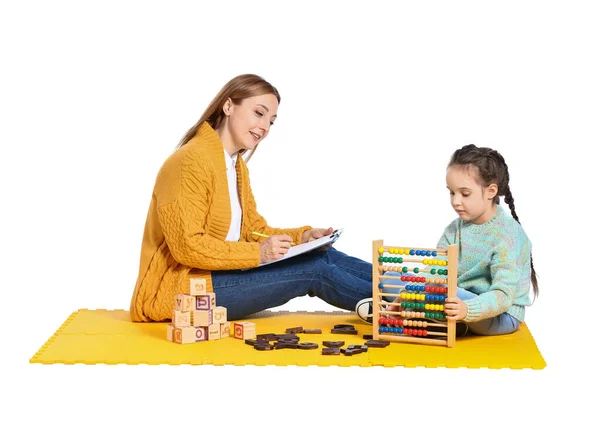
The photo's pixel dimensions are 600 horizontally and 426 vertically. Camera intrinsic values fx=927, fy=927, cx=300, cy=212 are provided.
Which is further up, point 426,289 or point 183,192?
point 183,192

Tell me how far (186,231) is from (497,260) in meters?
1.86

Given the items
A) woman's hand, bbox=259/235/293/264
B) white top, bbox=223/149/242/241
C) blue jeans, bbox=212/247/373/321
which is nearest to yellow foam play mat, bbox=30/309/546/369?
blue jeans, bbox=212/247/373/321

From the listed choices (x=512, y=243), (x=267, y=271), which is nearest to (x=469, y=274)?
(x=512, y=243)

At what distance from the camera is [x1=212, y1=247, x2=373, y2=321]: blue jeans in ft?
19.1

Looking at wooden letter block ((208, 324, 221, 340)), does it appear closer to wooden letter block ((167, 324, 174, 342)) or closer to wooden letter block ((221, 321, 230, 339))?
wooden letter block ((221, 321, 230, 339))

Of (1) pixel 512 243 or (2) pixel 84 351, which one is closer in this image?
(2) pixel 84 351

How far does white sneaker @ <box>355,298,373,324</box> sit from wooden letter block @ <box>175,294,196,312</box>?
1.03 metres

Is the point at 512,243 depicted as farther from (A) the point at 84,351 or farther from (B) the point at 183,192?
(A) the point at 84,351

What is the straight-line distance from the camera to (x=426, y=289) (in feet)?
17.5

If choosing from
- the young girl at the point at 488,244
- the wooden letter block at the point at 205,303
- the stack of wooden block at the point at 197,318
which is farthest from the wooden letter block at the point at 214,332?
the young girl at the point at 488,244

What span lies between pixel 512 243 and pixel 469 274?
0.33m

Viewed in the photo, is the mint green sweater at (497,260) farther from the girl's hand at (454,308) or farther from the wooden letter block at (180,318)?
the wooden letter block at (180,318)

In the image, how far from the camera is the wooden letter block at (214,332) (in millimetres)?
5445

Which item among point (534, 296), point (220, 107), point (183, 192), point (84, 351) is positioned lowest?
point (84, 351)
